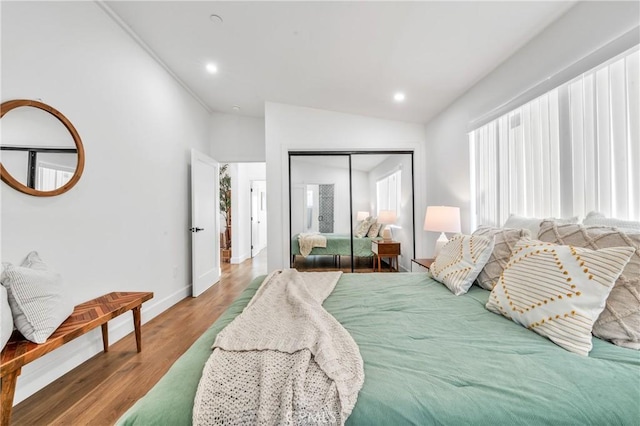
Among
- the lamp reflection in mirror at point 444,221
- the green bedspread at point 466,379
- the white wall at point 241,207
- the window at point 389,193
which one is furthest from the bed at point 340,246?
the green bedspread at point 466,379

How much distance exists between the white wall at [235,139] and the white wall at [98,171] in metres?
1.07

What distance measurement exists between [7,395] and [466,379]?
2.03 m

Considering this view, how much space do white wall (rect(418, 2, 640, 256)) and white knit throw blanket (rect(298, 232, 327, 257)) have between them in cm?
149

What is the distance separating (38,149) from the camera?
1784 mm

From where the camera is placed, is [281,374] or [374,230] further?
[374,230]

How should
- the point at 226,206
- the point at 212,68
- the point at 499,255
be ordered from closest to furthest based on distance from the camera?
the point at 499,255
the point at 212,68
the point at 226,206

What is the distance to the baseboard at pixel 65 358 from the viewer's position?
64.6 inches

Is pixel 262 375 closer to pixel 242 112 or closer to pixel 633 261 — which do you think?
pixel 633 261

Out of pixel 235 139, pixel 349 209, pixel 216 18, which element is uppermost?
pixel 216 18

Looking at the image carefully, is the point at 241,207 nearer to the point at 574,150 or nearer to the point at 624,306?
the point at 574,150

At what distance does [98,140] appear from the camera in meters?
2.23

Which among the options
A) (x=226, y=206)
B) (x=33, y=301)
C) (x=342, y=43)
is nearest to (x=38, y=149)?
(x=33, y=301)

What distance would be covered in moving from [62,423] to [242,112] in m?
4.06

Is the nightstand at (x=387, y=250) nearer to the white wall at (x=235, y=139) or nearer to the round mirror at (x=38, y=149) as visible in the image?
the white wall at (x=235, y=139)
